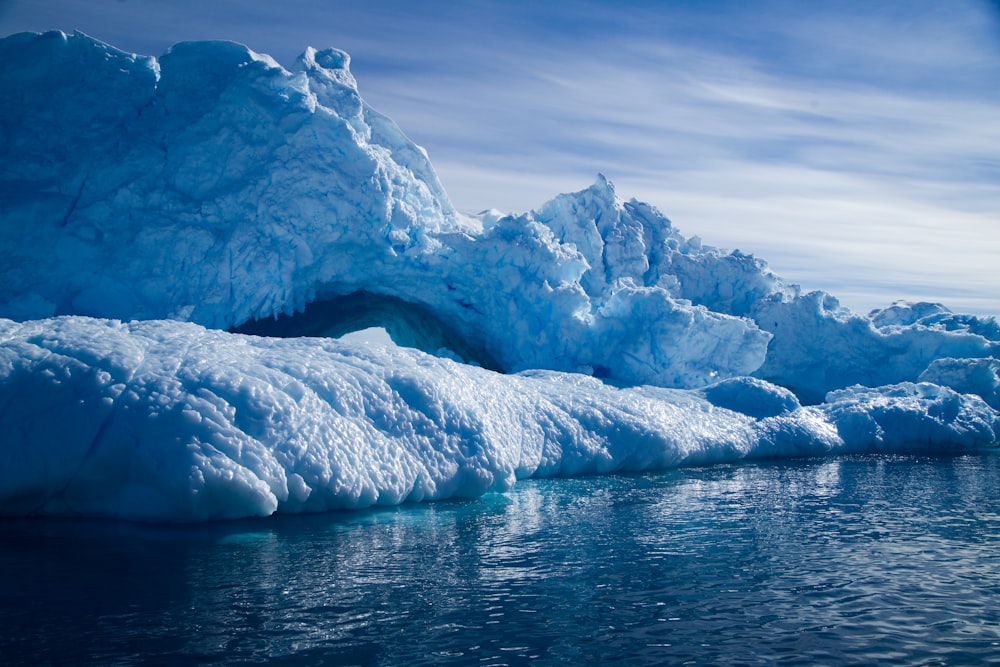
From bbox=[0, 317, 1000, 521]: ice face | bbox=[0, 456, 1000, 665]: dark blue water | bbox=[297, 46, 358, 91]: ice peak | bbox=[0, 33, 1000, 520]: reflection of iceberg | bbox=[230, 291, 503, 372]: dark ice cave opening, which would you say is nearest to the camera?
bbox=[0, 456, 1000, 665]: dark blue water

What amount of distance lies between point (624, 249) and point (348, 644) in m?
19.6

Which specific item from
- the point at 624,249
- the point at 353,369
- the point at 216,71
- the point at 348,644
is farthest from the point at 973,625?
the point at 624,249

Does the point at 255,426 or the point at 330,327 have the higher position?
the point at 330,327

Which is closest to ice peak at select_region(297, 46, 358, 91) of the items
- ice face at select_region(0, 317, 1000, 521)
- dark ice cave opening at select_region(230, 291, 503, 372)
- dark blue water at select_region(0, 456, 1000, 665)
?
dark ice cave opening at select_region(230, 291, 503, 372)

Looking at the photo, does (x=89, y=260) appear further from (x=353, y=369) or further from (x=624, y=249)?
(x=624, y=249)

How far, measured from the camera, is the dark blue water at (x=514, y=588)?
5.36 meters

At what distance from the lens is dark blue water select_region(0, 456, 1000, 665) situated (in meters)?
5.36

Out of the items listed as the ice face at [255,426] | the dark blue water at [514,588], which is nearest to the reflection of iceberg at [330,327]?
the ice face at [255,426]

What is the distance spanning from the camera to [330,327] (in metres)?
24.8

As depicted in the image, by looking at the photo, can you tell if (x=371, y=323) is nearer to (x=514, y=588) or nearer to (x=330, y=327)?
(x=330, y=327)

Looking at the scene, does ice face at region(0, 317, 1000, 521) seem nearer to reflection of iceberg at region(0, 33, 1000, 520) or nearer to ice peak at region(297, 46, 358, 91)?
reflection of iceberg at region(0, 33, 1000, 520)

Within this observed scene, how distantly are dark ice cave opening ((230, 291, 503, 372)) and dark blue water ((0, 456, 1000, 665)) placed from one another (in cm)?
1205

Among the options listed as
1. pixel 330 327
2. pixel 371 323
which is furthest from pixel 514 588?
pixel 371 323

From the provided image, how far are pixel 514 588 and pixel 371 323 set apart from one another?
2007cm
